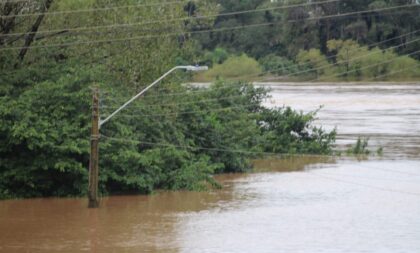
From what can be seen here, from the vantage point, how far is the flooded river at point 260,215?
1170 inches

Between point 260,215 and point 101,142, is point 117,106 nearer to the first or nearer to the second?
point 101,142

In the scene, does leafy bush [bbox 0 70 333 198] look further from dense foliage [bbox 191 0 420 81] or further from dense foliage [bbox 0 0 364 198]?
dense foliage [bbox 191 0 420 81]

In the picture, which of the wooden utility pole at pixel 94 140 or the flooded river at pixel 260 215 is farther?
the wooden utility pole at pixel 94 140

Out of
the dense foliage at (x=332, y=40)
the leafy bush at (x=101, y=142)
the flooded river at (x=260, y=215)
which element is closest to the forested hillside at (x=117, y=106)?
the leafy bush at (x=101, y=142)

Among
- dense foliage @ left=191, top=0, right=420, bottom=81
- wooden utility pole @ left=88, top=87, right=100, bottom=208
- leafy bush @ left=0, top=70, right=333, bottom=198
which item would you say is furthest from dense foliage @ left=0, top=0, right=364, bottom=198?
dense foliage @ left=191, top=0, right=420, bottom=81

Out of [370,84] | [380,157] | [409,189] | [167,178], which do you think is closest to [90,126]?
[167,178]

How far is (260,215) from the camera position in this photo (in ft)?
116

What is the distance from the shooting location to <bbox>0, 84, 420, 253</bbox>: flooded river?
29.7 metres

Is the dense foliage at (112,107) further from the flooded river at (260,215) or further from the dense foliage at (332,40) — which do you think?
the dense foliage at (332,40)

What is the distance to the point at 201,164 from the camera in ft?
135

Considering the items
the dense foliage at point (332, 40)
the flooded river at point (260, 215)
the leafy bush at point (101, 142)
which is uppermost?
the dense foliage at point (332, 40)

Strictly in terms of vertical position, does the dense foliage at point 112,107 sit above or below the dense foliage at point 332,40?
below

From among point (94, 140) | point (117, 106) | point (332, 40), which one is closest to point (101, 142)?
point (117, 106)

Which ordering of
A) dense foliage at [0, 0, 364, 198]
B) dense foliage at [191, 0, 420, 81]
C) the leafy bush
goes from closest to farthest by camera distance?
the leafy bush < dense foliage at [0, 0, 364, 198] < dense foliage at [191, 0, 420, 81]
